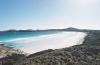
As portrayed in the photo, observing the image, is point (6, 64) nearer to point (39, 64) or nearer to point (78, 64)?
point (39, 64)

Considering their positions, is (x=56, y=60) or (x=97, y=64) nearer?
(x=97, y=64)

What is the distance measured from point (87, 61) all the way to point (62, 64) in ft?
7.37

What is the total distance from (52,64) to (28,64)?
180 cm

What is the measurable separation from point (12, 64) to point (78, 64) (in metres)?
6.27

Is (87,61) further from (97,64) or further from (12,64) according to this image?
(12,64)

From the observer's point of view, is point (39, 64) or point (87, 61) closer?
point (39, 64)

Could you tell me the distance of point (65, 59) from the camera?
48.1 feet

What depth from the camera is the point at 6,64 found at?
16.3 m

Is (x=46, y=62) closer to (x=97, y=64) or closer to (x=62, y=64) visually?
(x=62, y=64)

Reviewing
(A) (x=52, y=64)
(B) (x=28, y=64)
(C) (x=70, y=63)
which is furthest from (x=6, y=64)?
(C) (x=70, y=63)

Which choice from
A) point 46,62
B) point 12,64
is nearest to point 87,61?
point 46,62

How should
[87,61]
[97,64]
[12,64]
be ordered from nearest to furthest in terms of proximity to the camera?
[97,64] → [87,61] → [12,64]

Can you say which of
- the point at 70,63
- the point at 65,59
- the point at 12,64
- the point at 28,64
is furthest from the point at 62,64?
the point at 12,64

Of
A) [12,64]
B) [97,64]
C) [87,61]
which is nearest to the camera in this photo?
[97,64]
